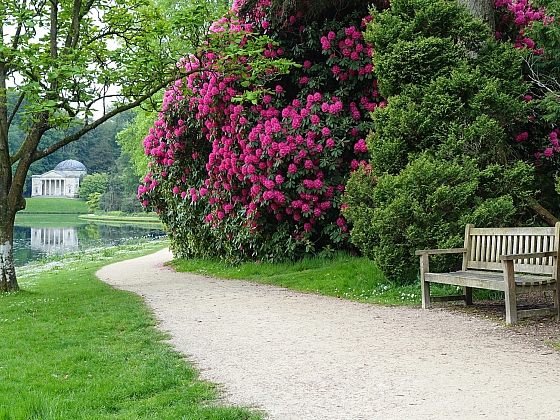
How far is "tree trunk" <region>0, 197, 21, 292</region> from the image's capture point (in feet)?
34.1

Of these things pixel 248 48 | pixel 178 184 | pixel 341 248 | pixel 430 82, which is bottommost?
pixel 341 248

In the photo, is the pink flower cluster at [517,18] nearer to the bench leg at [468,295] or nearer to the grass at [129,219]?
the bench leg at [468,295]

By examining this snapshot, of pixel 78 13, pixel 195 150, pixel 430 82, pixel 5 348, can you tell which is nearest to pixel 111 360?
pixel 5 348

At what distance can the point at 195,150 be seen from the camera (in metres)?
15.6

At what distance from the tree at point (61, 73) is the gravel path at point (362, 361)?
380 cm

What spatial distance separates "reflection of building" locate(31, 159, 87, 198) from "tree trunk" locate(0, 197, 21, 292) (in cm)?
8457

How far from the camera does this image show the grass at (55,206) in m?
81.2

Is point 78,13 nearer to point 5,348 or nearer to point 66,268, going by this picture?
point 5,348

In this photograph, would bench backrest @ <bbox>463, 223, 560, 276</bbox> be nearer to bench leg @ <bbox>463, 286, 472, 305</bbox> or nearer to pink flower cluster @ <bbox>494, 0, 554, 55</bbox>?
bench leg @ <bbox>463, 286, 472, 305</bbox>

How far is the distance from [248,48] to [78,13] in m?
3.04

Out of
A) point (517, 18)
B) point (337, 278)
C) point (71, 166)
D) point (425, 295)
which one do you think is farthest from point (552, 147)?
point (71, 166)

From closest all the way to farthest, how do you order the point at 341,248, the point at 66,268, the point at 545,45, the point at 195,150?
the point at 545,45 → the point at 341,248 → the point at 195,150 → the point at 66,268

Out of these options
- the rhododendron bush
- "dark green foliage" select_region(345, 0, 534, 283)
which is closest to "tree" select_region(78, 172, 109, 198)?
the rhododendron bush

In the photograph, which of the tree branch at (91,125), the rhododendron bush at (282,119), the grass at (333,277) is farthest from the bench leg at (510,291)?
the tree branch at (91,125)
